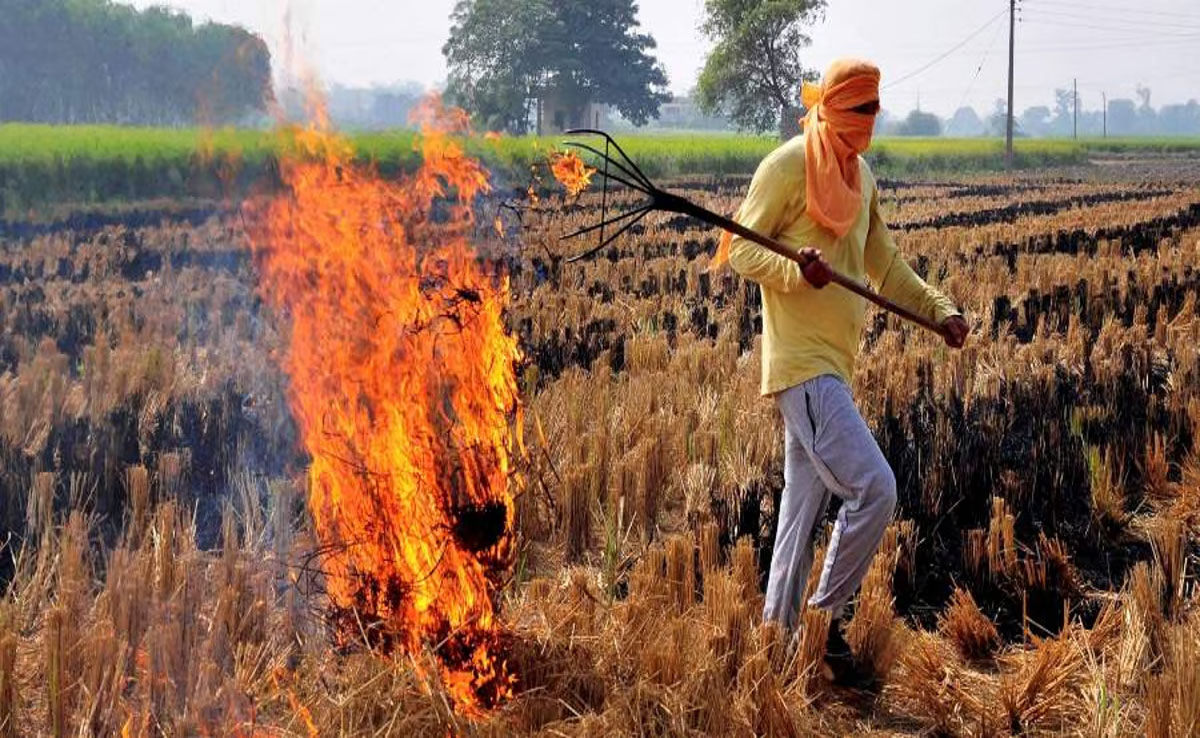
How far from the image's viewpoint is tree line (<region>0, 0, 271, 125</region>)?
29.1 m

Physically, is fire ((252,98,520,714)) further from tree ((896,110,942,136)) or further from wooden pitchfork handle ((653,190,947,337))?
tree ((896,110,942,136))

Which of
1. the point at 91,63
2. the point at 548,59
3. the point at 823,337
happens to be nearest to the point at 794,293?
the point at 823,337

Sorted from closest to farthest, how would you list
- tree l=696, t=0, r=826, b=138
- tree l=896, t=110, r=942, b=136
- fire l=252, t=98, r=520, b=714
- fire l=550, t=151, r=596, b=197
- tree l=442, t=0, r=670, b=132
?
fire l=252, t=98, r=520, b=714 → fire l=550, t=151, r=596, b=197 → tree l=442, t=0, r=670, b=132 → tree l=696, t=0, r=826, b=138 → tree l=896, t=110, r=942, b=136

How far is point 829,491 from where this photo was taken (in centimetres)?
374

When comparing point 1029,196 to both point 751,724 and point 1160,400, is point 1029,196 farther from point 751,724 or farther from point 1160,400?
point 751,724

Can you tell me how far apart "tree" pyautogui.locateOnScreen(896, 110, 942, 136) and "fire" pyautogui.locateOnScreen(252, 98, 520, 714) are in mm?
131782

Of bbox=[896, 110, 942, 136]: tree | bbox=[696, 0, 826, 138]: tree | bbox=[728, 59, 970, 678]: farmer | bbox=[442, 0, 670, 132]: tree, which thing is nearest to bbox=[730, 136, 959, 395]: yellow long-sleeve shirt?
bbox=[728, 59, 970, 678]: farmer

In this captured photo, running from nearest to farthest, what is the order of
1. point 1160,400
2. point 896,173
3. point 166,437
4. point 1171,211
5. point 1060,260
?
point 166,437
point 1160,400
point 1060,260
point 1171,211
point 896,173

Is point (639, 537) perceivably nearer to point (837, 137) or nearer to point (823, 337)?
point (823, 337)

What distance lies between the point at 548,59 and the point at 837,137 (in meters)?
33.5

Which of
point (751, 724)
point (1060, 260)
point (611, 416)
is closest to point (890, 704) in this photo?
point (751, 724)

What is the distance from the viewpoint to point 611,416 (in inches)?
249

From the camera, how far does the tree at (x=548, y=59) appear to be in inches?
1075

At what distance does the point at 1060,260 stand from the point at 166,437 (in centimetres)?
1008
